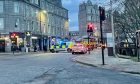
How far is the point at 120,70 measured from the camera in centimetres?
2125

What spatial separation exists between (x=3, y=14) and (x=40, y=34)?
1577 centimetres

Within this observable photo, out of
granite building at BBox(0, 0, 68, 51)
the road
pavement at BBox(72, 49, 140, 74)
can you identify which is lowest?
the road

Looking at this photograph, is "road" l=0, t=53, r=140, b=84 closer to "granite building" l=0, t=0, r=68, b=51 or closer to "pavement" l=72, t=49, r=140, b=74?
"pavement" l=72, t=49, r=140, b=74

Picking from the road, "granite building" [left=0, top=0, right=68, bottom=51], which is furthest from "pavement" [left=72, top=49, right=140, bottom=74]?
"granite building" [left=0, top=0, right=68, bottom=51]

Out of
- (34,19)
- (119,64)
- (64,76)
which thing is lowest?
(64,76)

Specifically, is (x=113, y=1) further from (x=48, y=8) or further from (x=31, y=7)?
(x=48, y=8)

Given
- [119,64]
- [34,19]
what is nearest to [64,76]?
[119,64]

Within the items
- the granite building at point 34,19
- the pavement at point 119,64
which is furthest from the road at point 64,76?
the granite building at point 34,19

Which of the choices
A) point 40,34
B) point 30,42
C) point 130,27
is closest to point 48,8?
point 40,34

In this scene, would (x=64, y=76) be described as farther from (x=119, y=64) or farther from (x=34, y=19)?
(x=34, y=19)

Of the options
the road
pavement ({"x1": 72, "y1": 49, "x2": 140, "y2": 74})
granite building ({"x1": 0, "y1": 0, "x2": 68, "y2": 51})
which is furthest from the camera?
granite building ({"x1": 0, "y1": 0, "x2": 68, "y2": 51})

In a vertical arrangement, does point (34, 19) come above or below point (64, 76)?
above

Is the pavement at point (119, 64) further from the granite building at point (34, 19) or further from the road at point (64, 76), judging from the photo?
the granite building at point (34, 19)

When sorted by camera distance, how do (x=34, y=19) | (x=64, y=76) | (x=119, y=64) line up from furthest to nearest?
(x=34, y=19) < (x=119, y=64) < (x=64, y=76)
